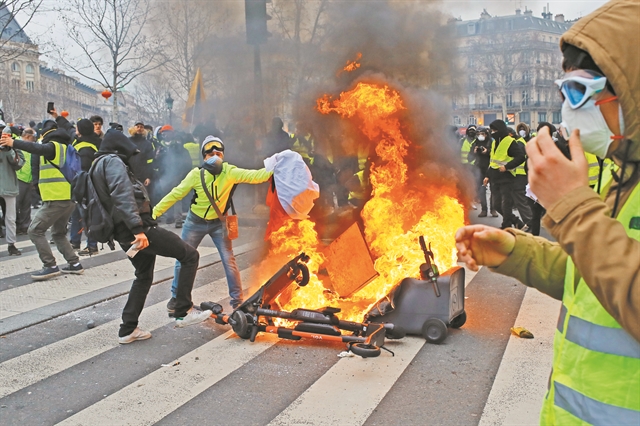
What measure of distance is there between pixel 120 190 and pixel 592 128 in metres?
4.56

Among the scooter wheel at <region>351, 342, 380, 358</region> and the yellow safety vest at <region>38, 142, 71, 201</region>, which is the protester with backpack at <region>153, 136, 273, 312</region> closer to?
the scooter wheel at <region>351, 342, 380, 358</region>

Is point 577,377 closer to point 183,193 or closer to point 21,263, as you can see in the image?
point 183,193

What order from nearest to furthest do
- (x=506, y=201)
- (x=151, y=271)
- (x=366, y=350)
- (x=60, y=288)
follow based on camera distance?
(x=366, y=350), (x=151, y=271), (x=60, y=288), (x=506, y=201)

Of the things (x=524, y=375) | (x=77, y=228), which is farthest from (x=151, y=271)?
(x=77, y=228)

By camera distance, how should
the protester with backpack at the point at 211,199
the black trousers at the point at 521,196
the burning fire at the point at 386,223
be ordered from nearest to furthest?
the burning fire at the point at 386,223 < the protester with backpack at the point at 211,199 < the black trousers at the point at 521,196

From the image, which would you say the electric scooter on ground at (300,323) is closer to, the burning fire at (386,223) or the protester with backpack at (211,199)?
the burning fire at (386,223)

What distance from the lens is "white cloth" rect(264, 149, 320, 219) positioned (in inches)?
221

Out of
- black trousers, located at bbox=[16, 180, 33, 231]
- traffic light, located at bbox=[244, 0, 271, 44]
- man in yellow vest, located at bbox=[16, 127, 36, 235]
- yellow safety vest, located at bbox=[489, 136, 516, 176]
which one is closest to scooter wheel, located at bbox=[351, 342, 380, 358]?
yellow safety vest, located at bbox=[489, 136, 516, 176]

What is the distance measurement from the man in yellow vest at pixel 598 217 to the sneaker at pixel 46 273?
758 cm

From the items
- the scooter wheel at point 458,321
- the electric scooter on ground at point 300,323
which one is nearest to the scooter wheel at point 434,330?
the electric scooter on ground at point 300,323

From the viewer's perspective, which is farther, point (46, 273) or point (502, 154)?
point (502, 154)

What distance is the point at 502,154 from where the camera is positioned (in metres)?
11.2

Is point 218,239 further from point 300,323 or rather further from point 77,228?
point 77,228

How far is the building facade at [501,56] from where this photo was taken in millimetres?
10461
